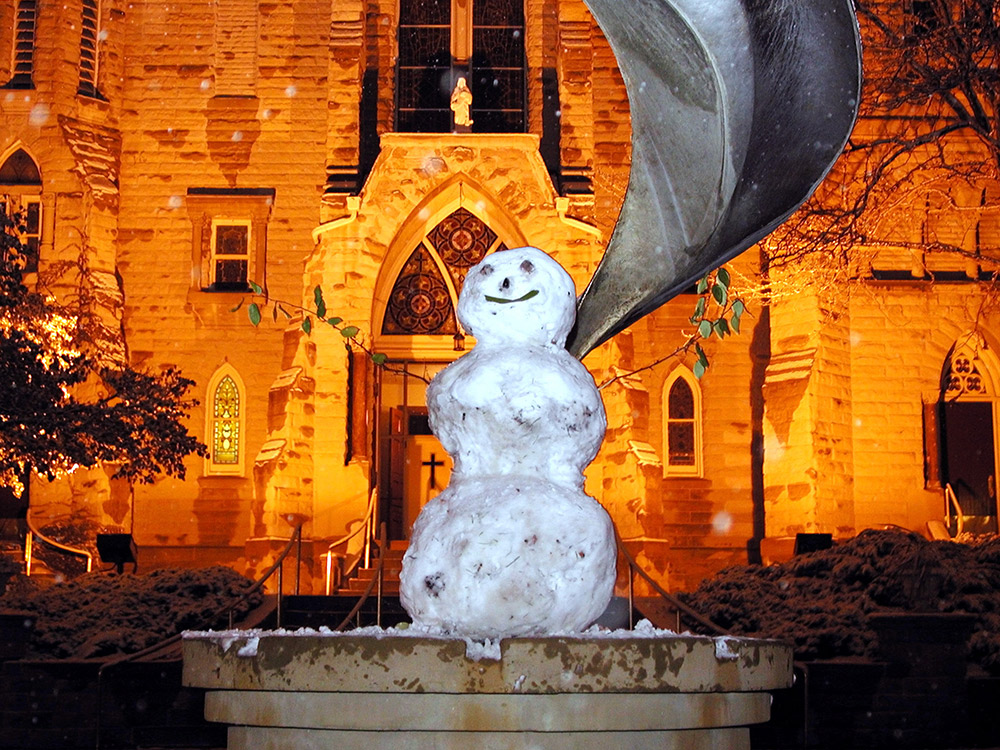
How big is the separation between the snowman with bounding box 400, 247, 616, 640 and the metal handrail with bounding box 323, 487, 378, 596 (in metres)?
12.7

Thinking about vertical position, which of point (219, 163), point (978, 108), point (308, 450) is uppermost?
point (219, 163)

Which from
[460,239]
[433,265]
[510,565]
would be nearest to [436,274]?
[433,265]

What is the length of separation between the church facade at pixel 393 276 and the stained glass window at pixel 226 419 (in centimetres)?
4

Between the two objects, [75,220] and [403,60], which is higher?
[403,60]

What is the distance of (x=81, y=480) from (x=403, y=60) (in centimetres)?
915

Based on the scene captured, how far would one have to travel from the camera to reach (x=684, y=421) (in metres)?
22.6

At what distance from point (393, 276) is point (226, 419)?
3926 millimetres

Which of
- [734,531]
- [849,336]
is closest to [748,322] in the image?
[849,336]

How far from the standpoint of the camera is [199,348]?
22281 millimetres

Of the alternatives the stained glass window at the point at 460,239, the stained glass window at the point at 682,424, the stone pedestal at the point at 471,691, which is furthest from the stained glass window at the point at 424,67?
the stone pedestal at the point at 471,691

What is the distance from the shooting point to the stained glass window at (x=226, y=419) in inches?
881

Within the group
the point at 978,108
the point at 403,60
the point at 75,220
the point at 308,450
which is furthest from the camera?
the point at 403,60

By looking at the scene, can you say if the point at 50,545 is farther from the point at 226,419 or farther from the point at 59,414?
the point at 59,414

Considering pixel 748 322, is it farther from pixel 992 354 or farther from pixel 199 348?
pixel 199 348
